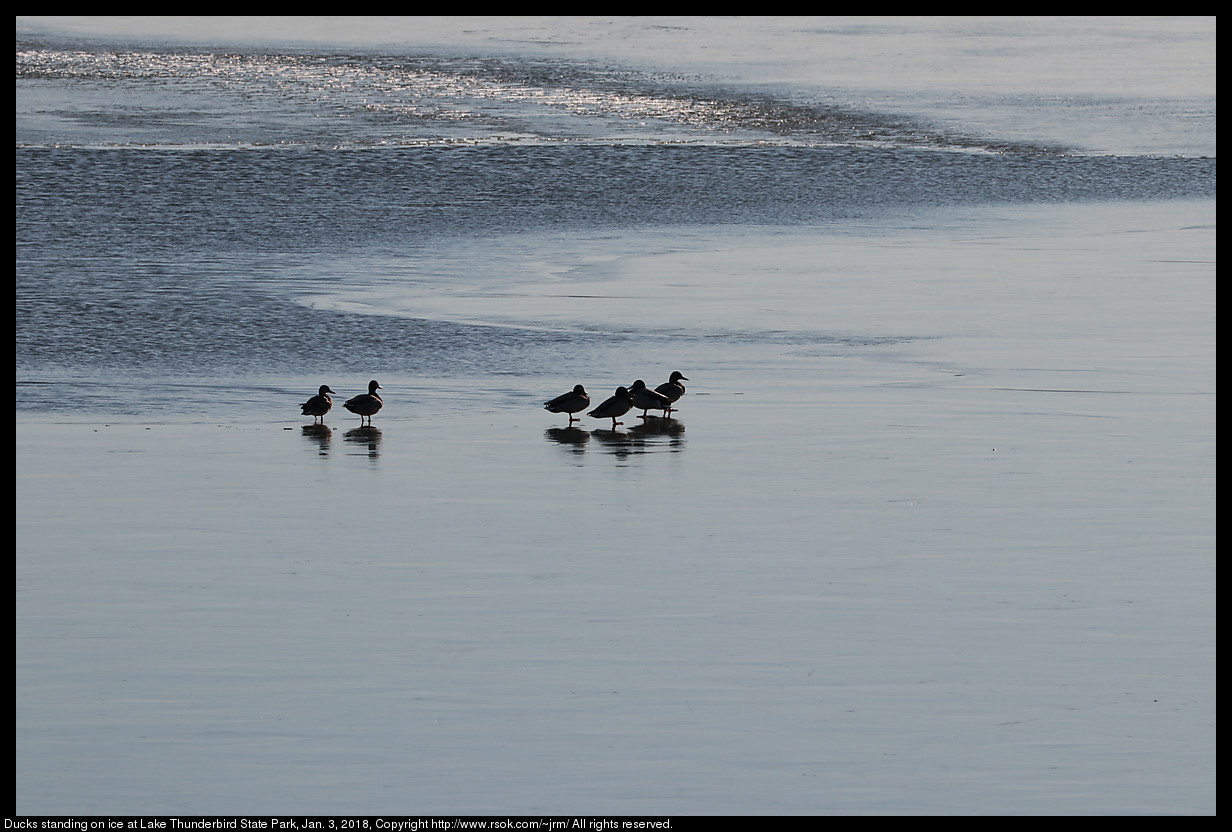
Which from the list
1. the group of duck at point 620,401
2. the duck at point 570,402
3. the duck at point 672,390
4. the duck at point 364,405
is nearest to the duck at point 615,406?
the group of duck at point 620,401

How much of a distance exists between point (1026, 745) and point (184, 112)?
2683cm

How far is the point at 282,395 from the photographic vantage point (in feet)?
38.8

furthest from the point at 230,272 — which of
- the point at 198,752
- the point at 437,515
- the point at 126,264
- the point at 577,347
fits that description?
the point at 198,752

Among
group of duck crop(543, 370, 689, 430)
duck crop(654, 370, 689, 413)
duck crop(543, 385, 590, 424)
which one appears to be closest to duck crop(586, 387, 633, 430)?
group of duck crop(543, 370, 689, 430)

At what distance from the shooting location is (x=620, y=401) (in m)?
10.9

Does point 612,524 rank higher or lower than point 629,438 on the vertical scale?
higher

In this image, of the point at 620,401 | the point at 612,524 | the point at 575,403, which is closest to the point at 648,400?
the point at 620,401

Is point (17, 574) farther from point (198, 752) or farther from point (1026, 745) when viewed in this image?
point (1026, 745)

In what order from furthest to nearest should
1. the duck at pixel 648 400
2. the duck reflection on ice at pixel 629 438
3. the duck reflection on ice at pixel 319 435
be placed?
the duck at pixel 648 400 < the duck reflection on ice at pixel 629 438 < the duck reflection on ice at pixel 319 435

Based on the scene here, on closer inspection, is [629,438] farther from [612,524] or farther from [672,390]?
[612,524]

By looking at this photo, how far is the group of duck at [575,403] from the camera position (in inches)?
423

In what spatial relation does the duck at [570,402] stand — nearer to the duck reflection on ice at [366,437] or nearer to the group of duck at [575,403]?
the group of duck at [575,403]

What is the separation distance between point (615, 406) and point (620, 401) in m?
0.05

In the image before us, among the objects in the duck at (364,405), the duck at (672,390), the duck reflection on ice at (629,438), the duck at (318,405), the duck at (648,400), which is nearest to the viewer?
the duck reflection on ice at (629,438)
